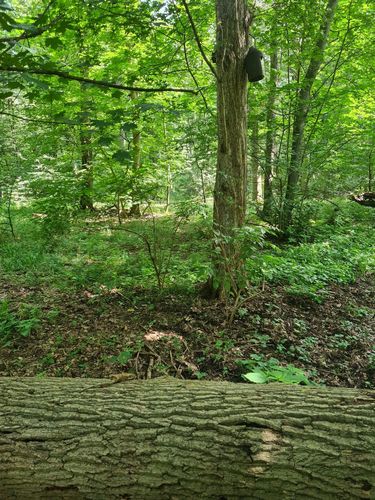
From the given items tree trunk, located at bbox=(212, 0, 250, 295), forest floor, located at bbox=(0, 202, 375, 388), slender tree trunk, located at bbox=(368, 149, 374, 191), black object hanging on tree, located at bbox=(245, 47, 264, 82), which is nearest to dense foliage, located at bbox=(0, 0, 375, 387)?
forest floor, located at bbox=(0, 202, 375, 388)

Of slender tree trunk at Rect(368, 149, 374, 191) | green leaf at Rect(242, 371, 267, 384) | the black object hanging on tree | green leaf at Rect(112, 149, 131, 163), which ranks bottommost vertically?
green leaf at Rect(242, 371, 267, 384)

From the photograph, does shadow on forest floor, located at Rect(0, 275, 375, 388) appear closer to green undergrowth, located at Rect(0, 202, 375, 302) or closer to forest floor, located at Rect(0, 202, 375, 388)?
forest floor, located at Rect(0, 202, 375, 388)

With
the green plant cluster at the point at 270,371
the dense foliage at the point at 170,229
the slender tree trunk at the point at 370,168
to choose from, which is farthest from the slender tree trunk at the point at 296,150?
the green plant cluster at the point at 270,371

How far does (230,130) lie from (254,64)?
29.6 inches

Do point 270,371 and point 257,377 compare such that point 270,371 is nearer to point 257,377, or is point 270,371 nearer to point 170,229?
point 257,377

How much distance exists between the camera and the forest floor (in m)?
3.32

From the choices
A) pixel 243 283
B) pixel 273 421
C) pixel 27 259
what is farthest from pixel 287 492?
pixel 27 259

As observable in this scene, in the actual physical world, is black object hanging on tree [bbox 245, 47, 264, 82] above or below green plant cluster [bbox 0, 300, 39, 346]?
above

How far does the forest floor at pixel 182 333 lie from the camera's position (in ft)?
10.9

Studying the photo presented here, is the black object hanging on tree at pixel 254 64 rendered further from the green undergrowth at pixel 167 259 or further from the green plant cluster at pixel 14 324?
the green plant cluster at pixel 14 324

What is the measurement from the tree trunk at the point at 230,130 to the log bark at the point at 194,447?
2103mm

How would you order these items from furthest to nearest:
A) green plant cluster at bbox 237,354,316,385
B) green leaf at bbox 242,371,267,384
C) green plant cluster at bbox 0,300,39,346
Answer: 1. green plant cluster at bbox 0,300,39,346
2. green plant cluster at bbox 237,354,316,385
3. green leaf at bbox 242,371,267,384

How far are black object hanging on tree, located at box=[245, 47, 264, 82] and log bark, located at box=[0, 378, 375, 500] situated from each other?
3.44 meters

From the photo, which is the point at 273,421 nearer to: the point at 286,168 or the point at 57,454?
the point at 57,454
